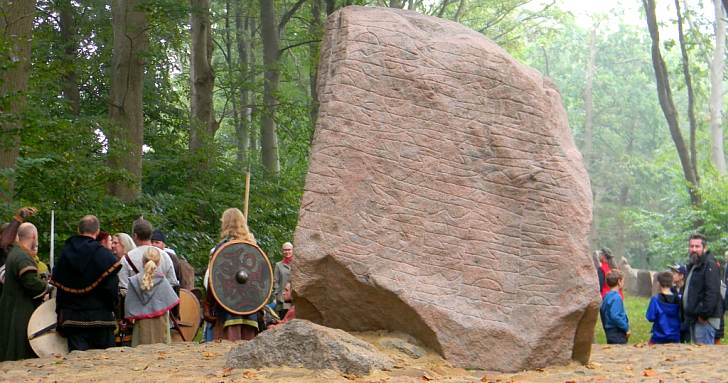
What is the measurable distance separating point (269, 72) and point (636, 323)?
1087 centimetres

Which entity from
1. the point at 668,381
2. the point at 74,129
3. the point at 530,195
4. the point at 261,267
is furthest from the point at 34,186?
the point at 668,381

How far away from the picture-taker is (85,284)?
9.47 metres

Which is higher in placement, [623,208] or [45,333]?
[623,208]

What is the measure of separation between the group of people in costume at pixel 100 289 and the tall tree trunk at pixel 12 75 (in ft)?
5.04

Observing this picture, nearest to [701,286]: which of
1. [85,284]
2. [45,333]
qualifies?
[85,284]

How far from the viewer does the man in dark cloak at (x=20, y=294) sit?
31.4 feet

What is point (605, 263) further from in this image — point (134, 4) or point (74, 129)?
point (134, 4)

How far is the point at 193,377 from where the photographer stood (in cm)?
800

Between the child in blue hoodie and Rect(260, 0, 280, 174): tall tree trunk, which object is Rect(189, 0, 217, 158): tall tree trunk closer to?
Rect(260, 0, 280, 174): tall tree trunk

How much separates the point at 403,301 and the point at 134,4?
1115 centimetres

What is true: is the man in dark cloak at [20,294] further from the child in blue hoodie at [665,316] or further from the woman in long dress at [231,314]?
the child in blue hoodie at [665,316]

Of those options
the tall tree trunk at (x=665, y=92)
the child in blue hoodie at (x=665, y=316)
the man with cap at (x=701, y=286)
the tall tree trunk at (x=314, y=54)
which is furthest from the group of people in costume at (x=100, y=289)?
the tall tree trunk at (x=665, y=92)

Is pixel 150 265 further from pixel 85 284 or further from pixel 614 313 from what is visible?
pixel 614 313

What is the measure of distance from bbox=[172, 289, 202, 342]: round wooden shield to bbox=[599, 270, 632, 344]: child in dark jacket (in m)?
4.67
